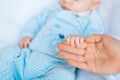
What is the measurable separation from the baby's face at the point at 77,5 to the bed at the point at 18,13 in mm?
76

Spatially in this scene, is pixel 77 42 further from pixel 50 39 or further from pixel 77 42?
pixel 50 39

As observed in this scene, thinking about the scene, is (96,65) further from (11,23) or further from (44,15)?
(11,23)

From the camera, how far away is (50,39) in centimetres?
122

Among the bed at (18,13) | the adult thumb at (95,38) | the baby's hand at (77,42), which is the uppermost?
the bed at (18,13)

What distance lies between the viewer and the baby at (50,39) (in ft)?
3.52

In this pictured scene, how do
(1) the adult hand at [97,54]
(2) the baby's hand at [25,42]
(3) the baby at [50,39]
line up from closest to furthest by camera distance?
(1) the adult hand at [97,54] → (3) the baby at [50,39] → (2) the baby's hand at [25,42]

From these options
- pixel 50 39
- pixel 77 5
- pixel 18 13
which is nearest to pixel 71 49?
pixel 50 39

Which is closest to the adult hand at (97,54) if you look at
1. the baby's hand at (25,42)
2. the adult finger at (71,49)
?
A: the adult finger at (71,49)

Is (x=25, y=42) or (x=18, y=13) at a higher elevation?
(x=18, y=13)

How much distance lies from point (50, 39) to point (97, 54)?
0.32 metres

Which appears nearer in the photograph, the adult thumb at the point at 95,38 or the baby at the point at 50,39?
the adult thumb at the point at 95,38

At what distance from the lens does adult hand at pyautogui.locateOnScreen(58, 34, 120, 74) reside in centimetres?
91

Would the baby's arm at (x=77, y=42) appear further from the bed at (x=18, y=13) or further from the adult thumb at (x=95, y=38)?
the bed at (x=18, y=13)

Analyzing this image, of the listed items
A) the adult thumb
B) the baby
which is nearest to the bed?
the baby
